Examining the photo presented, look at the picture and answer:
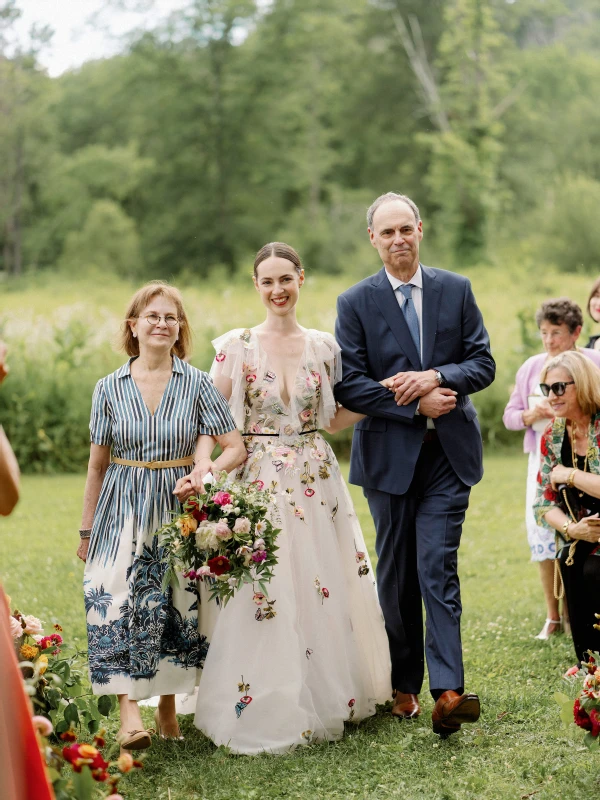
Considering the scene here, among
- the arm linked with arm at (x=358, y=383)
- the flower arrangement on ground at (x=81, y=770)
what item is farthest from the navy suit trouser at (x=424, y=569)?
the flower arrangement on ground at (x=81, y=770)

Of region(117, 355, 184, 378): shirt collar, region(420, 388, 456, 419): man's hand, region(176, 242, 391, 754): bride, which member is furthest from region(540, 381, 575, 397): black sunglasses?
region(117, 355, 184, 378): shirt collar

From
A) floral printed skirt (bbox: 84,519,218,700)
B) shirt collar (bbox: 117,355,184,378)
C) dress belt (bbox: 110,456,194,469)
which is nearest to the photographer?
floral printed skirt (bbox: 84,519,218,700)

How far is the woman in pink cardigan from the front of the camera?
6.51 meters

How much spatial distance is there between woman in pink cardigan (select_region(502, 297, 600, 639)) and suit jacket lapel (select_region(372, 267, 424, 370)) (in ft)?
5.24

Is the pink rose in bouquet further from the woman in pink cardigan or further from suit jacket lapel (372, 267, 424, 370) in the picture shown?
the woman in pink cardigan

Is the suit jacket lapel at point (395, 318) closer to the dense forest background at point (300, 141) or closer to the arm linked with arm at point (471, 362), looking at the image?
the arm linked with arm at point (471, 362)

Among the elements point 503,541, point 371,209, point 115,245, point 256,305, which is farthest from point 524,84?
point 371,209

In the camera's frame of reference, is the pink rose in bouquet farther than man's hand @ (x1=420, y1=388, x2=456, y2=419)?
No

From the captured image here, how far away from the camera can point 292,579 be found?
5.02m

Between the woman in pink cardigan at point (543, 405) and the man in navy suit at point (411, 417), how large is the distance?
4.57 feet

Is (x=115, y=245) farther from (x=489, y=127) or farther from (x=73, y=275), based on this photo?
(x=489, y=127)

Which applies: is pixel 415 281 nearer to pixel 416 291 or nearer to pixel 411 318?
pixel 416 291

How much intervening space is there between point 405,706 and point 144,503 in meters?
1.65

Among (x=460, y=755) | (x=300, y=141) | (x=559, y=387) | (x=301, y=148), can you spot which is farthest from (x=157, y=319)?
(x=300, y=141)
